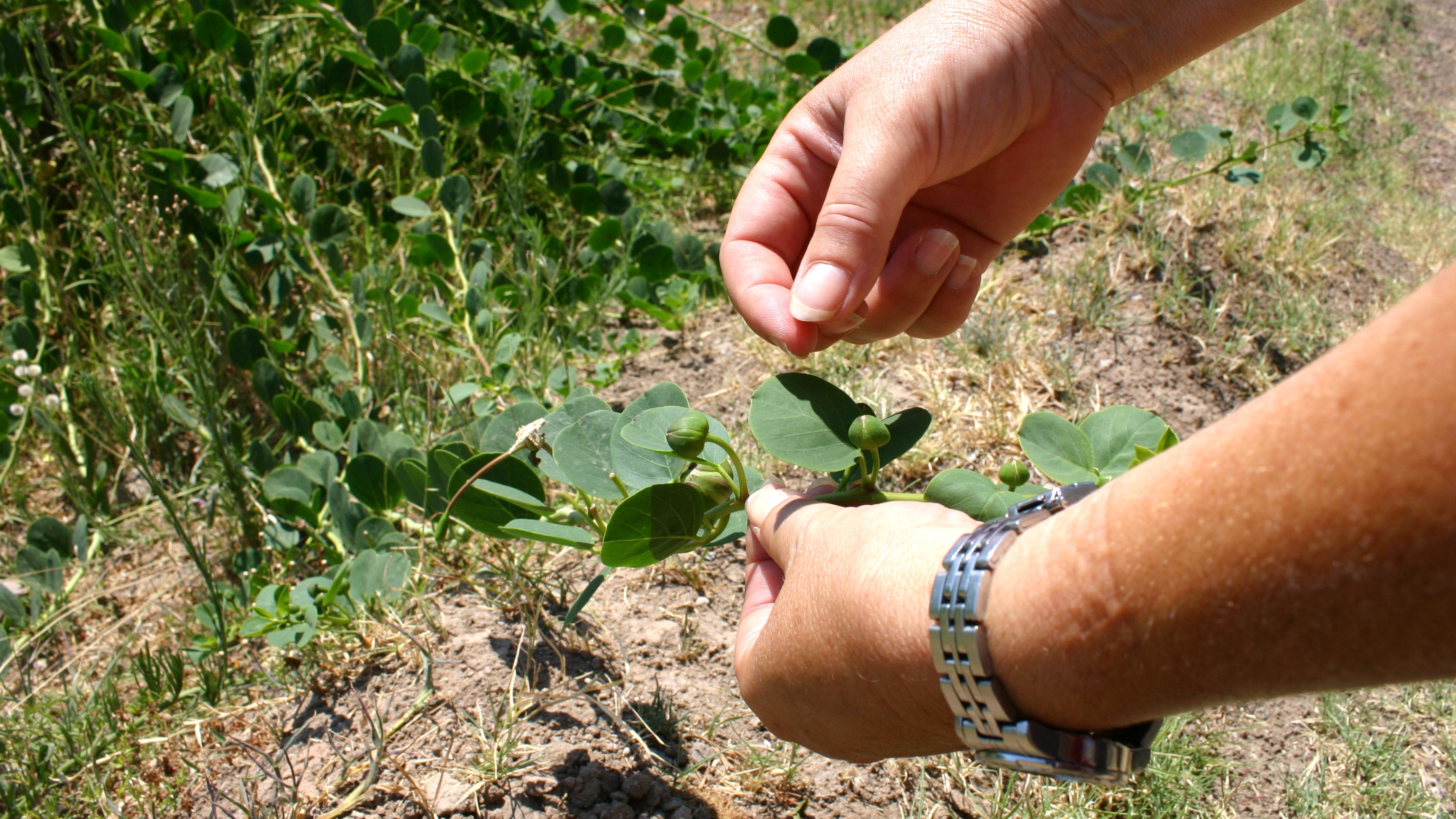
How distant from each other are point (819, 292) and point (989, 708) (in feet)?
1.63

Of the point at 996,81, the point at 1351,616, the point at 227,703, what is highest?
the point at 996,81

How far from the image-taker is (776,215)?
1.24m

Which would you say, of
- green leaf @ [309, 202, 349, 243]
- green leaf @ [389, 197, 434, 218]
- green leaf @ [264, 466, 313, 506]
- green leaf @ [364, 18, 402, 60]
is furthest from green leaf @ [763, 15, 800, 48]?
green leaf @ [264, 466, 313, 506]

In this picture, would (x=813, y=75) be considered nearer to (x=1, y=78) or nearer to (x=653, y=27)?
(x=653, y=27)

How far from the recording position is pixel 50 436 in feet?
6.25

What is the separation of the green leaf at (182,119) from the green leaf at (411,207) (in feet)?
1.48

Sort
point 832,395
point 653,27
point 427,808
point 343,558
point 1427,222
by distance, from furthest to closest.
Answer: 1. point 653,27
2. point 1427,222
3. point 343,558
4. point 427,808
5. point 832,395

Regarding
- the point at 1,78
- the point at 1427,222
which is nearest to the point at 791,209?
A: the point at 1,78

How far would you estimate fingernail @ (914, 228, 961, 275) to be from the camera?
1221 millimetres

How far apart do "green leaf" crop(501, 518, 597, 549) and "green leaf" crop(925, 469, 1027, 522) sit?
0.38 meters

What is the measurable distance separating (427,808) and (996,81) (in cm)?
114

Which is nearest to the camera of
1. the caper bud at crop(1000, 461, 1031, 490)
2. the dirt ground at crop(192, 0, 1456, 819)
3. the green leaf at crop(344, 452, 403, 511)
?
the caper bud at crop(1000, 461, 1031, 490)

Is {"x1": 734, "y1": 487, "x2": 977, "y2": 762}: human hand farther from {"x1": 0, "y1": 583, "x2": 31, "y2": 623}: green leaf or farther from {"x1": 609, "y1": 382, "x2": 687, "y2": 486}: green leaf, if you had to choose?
{"x1": 0, "y1": 583, "x2": 31, "y2": 623}: green leaf

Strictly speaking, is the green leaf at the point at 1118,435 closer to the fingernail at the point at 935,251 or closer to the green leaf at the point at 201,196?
the fingernail at the point at 935,251
